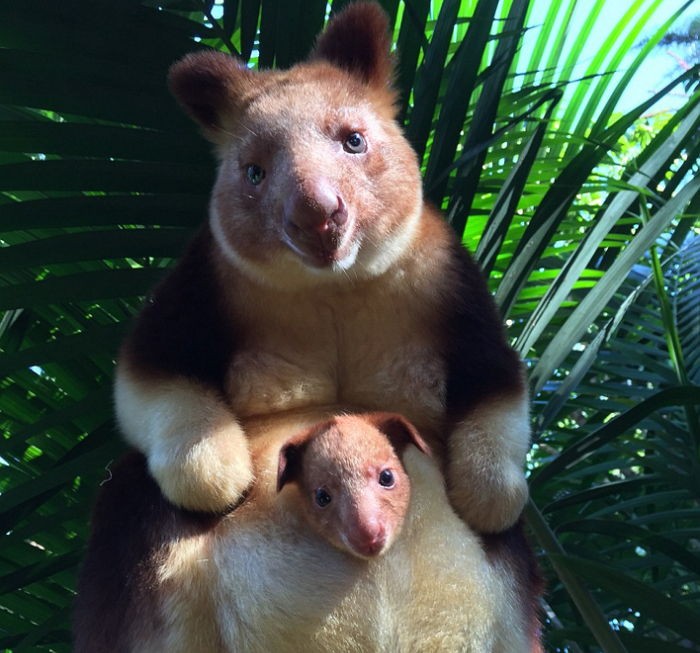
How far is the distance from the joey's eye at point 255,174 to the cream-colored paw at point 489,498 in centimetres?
67

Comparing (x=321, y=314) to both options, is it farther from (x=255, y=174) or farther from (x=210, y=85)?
(x=210, y=85)

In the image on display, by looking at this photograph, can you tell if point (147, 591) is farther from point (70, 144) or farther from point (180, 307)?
point (70, 144)

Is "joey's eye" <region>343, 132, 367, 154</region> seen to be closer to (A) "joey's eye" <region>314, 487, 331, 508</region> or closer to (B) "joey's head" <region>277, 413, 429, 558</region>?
(B) "joey's head" <region>277, 413, 429, 558</region>

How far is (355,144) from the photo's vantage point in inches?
70.9

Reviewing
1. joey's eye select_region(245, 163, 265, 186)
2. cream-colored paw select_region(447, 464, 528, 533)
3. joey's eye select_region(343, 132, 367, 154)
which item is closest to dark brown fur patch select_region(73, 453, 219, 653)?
cream-colored paw select_region(447, 464, 528, 533)

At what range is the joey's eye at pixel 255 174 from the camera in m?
1.79

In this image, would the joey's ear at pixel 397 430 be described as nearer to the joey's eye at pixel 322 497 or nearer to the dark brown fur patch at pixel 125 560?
the joey's eye at pixel 322 497

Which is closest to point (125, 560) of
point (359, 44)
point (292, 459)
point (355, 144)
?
point (292, 459)

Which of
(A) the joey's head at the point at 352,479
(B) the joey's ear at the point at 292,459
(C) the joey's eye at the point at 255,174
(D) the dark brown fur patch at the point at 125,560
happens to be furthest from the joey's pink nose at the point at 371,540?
(C) the joey's eye at the point at 255,174

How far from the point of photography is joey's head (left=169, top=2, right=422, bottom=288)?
63.8 inches

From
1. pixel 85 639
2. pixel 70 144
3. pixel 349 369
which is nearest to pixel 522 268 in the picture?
pixel 349 369

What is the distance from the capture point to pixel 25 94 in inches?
74.8

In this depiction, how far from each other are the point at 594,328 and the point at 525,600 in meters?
1.53

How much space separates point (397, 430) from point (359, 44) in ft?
2.84
